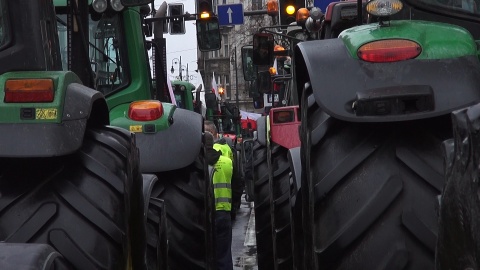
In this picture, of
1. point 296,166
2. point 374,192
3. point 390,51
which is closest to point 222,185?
point 296,166

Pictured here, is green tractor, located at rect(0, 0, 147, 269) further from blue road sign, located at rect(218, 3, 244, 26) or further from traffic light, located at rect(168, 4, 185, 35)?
blue road sign, located at rect(218, 3, 244, 26)

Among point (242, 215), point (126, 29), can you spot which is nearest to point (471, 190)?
point (126, 29)

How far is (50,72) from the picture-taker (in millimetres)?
3912

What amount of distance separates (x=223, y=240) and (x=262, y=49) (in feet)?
9.39

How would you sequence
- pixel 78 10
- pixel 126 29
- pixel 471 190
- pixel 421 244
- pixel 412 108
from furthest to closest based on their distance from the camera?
pixel 126 29, pixel 78 10, pixel 412 108, pixel 421 244, pixel 471 190

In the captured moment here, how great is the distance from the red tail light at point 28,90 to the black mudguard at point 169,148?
9.24ft

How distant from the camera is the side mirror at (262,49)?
9062mm

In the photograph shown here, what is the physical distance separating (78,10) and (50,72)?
131 centimetres

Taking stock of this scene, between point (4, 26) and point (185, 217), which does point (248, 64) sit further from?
point (4, 26)

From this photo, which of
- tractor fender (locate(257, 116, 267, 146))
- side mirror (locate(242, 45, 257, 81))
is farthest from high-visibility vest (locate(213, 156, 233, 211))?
side mirror (locate(242, 45, 257, 81))

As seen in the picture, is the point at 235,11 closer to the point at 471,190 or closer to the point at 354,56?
the point at 354,56

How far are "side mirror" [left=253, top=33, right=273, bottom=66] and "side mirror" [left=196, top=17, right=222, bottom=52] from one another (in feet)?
1.14

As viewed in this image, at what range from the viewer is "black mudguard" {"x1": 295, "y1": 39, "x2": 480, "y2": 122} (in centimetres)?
371

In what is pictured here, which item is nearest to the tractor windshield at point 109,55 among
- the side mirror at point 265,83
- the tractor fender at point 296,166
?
the tractor fender at point 296,166
